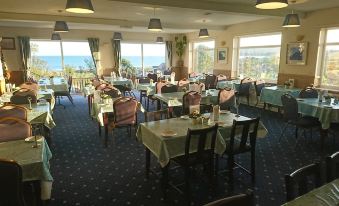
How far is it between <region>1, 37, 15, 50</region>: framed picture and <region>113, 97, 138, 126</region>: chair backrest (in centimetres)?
794

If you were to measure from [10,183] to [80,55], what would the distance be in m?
10.6

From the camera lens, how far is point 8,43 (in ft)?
32.4

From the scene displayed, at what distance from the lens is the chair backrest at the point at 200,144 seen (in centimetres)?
273

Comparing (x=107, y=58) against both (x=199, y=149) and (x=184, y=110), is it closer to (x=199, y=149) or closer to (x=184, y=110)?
(x=184, y=110)

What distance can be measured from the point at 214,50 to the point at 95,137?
6.94m

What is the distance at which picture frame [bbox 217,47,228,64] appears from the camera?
9.80m

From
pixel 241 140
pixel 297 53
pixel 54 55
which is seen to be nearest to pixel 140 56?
pixel 54 55

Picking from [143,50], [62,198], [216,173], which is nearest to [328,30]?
[216,173]

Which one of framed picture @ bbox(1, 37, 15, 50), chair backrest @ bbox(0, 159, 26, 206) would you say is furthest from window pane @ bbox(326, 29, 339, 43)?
framed picture @ bbox(1, 37, 15, 50)

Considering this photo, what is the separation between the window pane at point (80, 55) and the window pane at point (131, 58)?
160 cm

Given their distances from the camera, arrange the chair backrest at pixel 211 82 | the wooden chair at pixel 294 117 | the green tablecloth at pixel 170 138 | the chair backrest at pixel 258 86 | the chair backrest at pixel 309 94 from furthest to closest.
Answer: the chair backrest at pixel 211 82
the chair backrest at pixel 258 86
the chair backrest at pixel 309 94
the wooden chair at pixel 294 117
the green tablecloth at pixel 170 138

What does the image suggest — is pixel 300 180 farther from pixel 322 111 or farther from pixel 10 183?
pixel 322 111

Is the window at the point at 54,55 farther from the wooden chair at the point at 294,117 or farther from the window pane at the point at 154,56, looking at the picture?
the wooden chair at the point at 294,117

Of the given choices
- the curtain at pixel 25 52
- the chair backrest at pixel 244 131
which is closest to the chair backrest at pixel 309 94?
the chair backrest at pixel 244 131
